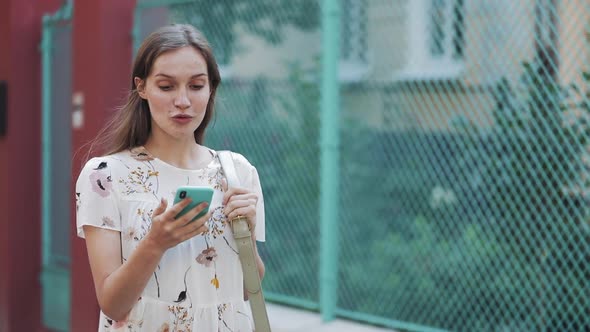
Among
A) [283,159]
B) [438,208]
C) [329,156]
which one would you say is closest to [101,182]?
[329,156]

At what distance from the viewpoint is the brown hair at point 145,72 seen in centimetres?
201

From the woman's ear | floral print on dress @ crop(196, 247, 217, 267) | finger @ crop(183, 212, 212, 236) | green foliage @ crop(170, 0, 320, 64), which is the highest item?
green foliage @ crop(170, 0, 320, 64)

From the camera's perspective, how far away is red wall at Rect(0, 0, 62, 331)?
19.1ft

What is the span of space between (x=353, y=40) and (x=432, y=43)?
53.9 inches

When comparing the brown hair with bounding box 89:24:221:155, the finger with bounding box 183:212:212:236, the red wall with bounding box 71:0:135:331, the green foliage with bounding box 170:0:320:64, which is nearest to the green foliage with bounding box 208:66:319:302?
the green foliage with bounding box 170:0:320:64

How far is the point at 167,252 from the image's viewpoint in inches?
76.7

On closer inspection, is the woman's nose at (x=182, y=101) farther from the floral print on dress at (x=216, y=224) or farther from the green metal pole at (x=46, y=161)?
the green metal pole at (x=46, y=161)

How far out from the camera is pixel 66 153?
5.98 meters

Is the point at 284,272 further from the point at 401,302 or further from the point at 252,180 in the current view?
the point at 252,180

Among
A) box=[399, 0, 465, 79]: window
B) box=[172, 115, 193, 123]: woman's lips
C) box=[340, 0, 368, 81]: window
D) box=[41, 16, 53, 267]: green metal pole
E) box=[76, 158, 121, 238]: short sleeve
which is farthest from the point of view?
box=[340, 0, 368, 81]: window

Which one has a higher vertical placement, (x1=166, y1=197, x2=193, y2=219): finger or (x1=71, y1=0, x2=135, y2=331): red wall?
(x1=71, y1=0, x2=135, y2=331): red wall

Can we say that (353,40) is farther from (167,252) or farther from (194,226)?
(194,226)

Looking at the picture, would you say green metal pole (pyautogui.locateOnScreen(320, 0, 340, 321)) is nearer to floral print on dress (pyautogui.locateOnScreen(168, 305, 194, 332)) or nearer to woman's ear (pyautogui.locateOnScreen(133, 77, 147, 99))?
woman's ear (pyautogui.locateOnScreen(133, 77, 147, 99))

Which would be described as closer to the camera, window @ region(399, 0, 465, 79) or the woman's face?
the woman's face
